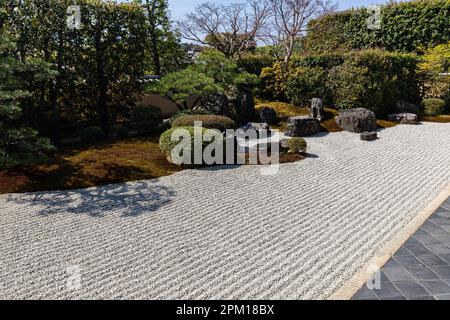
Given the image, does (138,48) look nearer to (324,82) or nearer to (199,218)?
(324,82)

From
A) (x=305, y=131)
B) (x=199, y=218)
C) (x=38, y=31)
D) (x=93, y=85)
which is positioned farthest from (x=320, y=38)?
(x=199, y=218)

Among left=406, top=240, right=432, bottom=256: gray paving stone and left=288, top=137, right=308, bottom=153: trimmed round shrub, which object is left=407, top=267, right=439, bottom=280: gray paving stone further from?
left=288, top=137, right=308, bottom=153: trimmed round shrub

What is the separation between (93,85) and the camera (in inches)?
607

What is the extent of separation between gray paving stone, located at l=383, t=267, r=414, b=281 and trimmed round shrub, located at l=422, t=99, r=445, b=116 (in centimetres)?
1777

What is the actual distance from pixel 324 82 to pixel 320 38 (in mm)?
10893

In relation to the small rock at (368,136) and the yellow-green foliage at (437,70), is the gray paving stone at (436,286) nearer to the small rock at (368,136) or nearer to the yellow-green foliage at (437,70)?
the small rock at (368,136)

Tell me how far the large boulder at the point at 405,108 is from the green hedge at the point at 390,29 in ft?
21.2

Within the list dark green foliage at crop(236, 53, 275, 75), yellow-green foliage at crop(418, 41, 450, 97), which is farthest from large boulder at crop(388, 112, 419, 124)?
dark green foliage at crop(236, 53, 275, 75)

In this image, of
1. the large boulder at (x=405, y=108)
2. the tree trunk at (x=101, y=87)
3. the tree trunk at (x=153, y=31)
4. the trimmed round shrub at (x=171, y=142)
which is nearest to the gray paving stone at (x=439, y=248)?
the trimmed round shrub at (x=171, y=142)

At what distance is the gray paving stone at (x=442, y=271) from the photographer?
5.05 m
